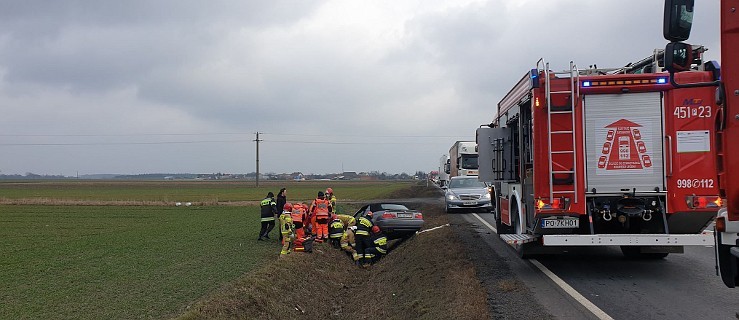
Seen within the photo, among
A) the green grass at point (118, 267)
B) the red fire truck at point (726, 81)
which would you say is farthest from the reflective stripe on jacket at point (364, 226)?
the red fire truck at point (726, 81)

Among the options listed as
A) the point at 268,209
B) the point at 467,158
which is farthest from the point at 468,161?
the point at 268,209

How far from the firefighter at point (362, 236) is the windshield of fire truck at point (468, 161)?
76.7 feet

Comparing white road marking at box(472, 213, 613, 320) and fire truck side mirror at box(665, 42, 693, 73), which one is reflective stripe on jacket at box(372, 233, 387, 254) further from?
fire truck side mirror at box(665, 42, 693, 73)

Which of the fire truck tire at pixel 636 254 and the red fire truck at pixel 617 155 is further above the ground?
the red fire truck at pixel 617 155

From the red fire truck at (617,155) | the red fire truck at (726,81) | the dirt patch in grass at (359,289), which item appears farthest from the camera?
the red fire truck at (617,155)

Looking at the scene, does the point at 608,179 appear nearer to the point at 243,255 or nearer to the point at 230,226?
the point at 243,255

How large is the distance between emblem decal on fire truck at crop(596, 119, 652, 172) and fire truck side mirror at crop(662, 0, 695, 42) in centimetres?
499

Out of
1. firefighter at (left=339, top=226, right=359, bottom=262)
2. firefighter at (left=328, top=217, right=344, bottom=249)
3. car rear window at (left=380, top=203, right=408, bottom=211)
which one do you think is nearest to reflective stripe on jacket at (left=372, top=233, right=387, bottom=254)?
firefighter at (left=339, top=226, right=359, bottom=262)

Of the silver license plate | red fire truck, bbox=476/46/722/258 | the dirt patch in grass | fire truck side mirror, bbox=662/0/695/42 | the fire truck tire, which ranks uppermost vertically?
fire truck side mirror, bbox=662/0/695/42

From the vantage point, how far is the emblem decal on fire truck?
9.17 metres

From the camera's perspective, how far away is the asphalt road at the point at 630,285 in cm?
724

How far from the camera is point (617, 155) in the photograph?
925 cm

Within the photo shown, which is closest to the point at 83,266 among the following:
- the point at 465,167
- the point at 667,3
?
the point at 667,3

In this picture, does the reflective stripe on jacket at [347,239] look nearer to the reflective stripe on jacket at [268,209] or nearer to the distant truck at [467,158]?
the reflective stripe on jacket at [268,209]
